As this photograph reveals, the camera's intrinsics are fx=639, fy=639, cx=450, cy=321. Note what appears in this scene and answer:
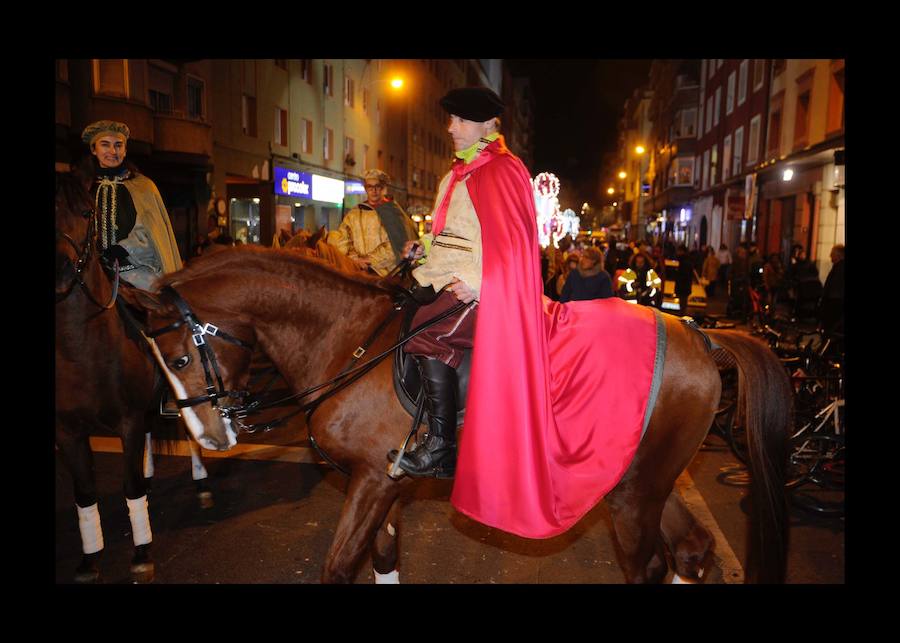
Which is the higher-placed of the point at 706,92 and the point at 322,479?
the point at 706,92

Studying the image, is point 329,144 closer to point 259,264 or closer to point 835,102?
point 835,102

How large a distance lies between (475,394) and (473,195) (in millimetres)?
1040

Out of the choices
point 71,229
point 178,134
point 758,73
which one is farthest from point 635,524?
point 758,73

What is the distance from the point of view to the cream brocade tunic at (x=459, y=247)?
3.40 m

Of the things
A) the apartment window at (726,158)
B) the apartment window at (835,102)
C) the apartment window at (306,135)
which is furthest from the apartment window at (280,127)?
the apartment window at (726,158)

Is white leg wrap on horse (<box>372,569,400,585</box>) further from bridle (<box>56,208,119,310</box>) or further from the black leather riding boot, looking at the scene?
bridle (<box>56,208,119,310</box>)

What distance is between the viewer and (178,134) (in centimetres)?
1908

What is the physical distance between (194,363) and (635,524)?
8.08 feet

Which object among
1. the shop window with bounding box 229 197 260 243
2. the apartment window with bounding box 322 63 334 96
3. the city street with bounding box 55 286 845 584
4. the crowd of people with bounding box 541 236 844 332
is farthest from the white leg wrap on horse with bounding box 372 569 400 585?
the apartment window with bounding box 322 63 334 96

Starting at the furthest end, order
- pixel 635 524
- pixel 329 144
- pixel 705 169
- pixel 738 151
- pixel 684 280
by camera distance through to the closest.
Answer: pixel 705 169 → pixel 738 151 → pixel 329 144 → pixel 684 280 → pixel 635 524

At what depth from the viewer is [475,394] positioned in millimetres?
3244

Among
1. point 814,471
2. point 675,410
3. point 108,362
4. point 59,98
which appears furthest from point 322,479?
point 59,98

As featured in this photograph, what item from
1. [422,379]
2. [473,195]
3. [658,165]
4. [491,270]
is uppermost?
[658,165]

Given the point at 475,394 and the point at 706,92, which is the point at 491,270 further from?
the point at 706,92
